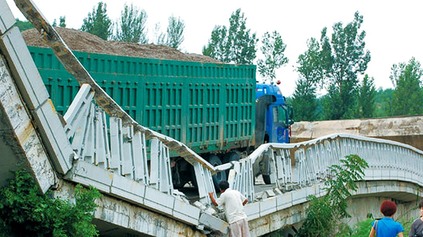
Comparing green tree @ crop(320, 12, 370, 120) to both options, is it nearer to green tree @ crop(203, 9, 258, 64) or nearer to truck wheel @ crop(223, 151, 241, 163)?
green tree @ crop(203, 9, 258, 64)

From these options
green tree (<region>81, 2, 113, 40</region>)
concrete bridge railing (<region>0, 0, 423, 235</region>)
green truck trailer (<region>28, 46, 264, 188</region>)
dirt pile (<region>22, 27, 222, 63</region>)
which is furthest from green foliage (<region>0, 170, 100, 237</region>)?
green tree (<region>81, 2, 113, 40</region>)

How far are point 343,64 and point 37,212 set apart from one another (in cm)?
5162

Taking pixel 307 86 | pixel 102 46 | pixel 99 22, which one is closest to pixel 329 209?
pixel 102 46

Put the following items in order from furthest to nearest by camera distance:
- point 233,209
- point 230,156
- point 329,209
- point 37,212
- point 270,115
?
point 270,115, point 230,156, point 329,209, point 233,209, point 37,212

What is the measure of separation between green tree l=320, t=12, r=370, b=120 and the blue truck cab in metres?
33.2

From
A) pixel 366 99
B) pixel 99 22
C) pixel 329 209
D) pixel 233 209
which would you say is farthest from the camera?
pixel 366 99

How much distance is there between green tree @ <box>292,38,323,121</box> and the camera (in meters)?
58.3

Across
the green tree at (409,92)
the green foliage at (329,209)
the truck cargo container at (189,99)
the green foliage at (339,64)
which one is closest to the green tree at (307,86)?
the green foliage at (339,64)

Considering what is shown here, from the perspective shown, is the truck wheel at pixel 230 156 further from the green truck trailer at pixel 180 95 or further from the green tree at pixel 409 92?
the green tree at pixel 409 92

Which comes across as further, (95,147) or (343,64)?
(343,64)

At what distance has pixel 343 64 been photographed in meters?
59.6

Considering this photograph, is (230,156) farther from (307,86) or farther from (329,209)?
(307,86)

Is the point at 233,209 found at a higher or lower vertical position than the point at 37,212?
lower

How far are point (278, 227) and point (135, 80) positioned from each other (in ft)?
11.9
